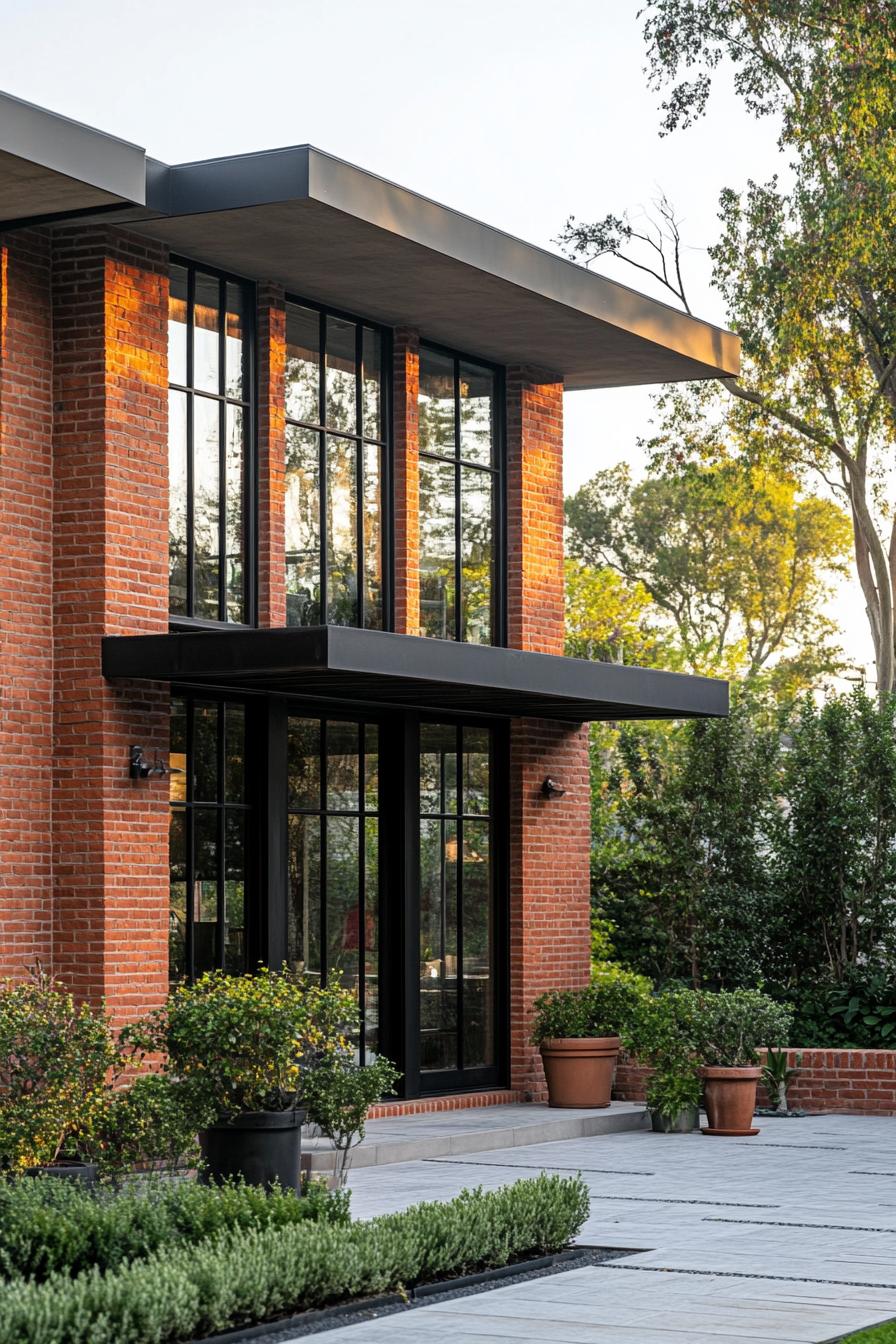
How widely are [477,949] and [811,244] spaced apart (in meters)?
12.3

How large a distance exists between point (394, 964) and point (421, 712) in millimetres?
1938

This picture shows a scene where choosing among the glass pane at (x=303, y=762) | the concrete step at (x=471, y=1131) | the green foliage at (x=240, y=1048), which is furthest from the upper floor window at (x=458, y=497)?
the green foliage at (x=240, y=1048)

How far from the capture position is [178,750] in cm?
1369

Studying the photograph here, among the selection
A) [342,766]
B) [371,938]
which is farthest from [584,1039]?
[342,766]

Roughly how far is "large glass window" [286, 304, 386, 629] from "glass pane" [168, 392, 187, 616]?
3.63 ft

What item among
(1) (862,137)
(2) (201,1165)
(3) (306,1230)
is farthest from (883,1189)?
(1) (862,137)

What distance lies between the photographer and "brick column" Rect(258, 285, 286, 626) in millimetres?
14438

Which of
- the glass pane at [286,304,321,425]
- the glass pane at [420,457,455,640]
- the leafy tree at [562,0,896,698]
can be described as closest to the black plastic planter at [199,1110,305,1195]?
the glass pane at [286,304,321,425]

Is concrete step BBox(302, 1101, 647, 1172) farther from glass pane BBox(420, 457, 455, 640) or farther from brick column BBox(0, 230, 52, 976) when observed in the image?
glass pane BBox(420, 457, 455, 640)

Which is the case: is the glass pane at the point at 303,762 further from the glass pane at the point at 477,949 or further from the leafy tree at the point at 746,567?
the leafy tree at the point at 746,567

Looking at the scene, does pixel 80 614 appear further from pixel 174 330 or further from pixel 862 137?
pixel 862 137

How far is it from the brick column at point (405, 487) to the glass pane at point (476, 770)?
1236mm

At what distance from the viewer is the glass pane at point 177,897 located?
13477mm

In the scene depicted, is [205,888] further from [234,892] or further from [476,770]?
[476,770]
